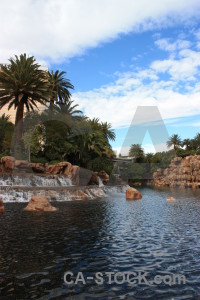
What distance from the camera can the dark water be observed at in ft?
23.8

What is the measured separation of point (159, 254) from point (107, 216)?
8.68m

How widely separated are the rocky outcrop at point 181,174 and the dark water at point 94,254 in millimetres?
74869

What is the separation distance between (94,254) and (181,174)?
87573mm

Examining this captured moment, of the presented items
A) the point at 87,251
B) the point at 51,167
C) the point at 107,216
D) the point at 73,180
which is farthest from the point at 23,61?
the point at 87,251

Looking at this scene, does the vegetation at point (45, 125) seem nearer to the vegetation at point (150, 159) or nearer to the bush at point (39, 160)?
the bush at point (39, 160)

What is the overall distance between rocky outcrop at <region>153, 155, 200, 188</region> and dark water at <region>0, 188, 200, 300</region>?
246 ft

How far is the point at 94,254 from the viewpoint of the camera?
10281mm

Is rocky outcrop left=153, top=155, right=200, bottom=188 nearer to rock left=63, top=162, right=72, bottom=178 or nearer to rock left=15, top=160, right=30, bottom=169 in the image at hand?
rock left=63, top=162, right=72, bottom=178

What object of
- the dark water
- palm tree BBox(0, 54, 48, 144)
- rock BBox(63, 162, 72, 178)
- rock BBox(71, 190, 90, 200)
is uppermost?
palm tree BBox(0, 54, 48, 144)

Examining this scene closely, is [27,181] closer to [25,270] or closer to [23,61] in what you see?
[23,61]

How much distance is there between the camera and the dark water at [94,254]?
7.27m

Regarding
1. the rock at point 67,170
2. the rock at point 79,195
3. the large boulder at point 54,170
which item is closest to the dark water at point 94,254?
the rock at point 79,195

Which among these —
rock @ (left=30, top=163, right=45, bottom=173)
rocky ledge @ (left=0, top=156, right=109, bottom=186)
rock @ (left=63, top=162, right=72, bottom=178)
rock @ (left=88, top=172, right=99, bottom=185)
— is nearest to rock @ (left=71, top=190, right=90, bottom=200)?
rocky ledge @ (left=0, top=156, right=109, bottom=186)

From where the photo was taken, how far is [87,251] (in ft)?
34.9
